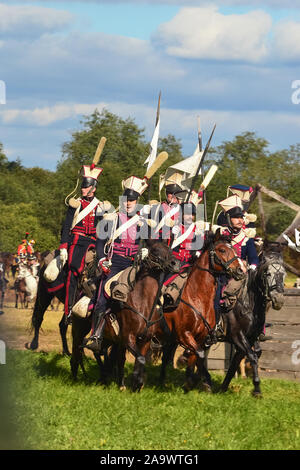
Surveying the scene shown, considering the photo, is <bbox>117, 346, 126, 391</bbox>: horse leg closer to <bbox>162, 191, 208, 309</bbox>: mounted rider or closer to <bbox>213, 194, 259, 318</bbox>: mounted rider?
<bbox>162, 191, 208, 309</bbox>: mounted rider

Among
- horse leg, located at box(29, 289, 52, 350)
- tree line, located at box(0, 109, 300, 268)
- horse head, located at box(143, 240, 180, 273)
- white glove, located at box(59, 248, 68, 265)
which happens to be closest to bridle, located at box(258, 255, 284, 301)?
horse head, located at box(143, 240, 180, 273)

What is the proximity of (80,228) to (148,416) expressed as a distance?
4461mm

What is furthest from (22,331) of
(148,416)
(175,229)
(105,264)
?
(148,416)

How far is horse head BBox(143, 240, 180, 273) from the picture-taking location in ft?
31.6

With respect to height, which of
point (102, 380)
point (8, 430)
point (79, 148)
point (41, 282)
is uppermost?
point (79, 148)

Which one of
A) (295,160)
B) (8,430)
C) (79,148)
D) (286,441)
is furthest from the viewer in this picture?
(295,160)

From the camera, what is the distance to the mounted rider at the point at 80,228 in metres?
12.1

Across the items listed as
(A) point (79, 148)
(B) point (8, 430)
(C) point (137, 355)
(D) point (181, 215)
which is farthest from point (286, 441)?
(A) point (79, 148)

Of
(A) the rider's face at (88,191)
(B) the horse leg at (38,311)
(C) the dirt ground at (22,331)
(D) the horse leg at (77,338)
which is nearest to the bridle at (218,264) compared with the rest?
(D) the horse leg at (77,338)

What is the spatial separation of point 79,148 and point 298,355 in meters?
39.6

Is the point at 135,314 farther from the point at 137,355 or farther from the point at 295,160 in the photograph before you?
the point at 295,160

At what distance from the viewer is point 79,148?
51.3m
